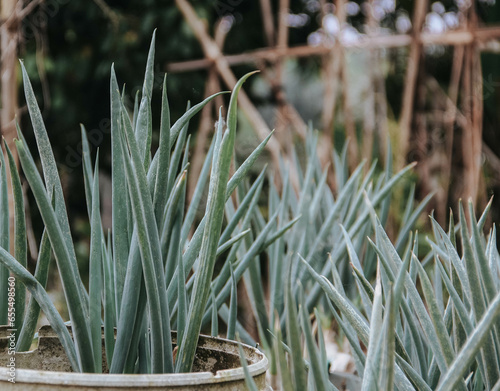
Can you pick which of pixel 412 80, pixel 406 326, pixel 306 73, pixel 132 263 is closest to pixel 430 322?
pixel 406 326

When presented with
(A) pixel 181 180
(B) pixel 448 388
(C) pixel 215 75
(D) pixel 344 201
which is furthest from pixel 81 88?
(B) pixel 448 388

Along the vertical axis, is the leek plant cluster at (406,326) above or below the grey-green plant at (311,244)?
above

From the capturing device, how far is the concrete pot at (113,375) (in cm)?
31

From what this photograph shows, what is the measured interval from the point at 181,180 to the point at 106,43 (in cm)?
195

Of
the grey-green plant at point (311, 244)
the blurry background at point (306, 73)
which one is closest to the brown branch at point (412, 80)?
the blurry background at point (306, 73)

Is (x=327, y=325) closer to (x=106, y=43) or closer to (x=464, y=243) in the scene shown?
(x=464, y=243)

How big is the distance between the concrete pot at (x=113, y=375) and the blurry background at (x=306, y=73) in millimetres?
1127

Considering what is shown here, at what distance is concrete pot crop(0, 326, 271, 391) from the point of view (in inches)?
12.0

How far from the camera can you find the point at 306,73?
251cm

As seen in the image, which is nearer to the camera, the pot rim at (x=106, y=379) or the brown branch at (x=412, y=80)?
the pot rim at (x=106, y=379)

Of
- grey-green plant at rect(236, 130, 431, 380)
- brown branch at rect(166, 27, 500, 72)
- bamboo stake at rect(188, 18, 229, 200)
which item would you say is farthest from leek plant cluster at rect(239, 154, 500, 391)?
bamboo stake at rect(188, 18, 229, 200)

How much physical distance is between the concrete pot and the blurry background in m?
1.13

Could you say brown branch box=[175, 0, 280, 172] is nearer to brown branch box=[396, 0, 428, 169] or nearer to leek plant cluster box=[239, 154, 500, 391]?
brown branch box=[396, 0, 428, 169]

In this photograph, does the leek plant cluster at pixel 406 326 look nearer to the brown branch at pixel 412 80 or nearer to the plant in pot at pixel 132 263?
the plant in pot at pixel 132 263
